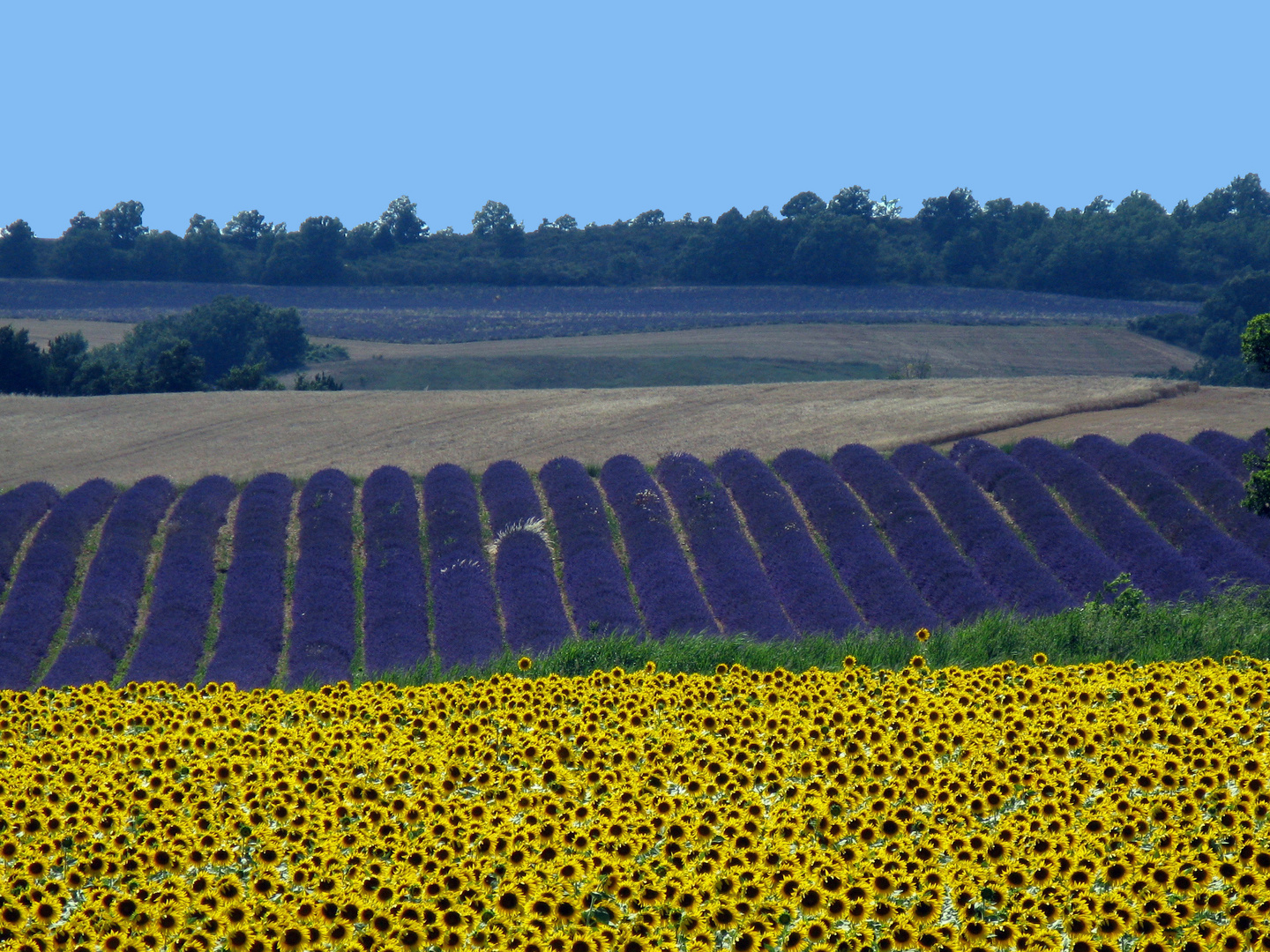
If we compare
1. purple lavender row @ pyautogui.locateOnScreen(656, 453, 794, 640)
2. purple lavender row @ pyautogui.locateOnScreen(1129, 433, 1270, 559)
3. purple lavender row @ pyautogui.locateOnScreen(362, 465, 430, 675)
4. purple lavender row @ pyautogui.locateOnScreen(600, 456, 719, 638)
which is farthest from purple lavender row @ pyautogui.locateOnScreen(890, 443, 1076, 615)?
purple lavender row @ pyautogui.locateOnScreen(362, 465, 430, 675)

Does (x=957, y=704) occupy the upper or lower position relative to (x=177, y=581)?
upper

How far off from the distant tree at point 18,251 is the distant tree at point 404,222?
3269cm

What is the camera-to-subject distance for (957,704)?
10922 mm

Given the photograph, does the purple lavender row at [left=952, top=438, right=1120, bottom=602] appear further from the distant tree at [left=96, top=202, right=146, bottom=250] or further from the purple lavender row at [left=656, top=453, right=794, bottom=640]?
the distant tree at [left=96, top=202, right=146, bottom=250]

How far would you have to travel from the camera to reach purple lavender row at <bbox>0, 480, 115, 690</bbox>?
2208 centimetres

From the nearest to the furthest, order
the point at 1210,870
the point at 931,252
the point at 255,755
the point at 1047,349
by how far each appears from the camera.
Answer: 1. the point at 1210,870
2. the point at 255,755
3. the point at 1047,349
4. the point at 931,252

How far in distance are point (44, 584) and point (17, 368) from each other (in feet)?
126

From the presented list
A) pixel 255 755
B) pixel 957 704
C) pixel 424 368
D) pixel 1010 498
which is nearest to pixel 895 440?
pixel 1010 498

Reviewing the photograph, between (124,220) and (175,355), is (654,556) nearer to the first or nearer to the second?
(175,355)

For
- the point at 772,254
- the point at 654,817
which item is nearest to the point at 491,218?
the point at 772,254

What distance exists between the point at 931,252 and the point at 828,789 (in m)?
109

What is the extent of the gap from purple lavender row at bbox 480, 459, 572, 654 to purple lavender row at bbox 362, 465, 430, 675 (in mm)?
1688

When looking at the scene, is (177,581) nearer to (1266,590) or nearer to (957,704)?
(957,704)

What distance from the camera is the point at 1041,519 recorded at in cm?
2850
